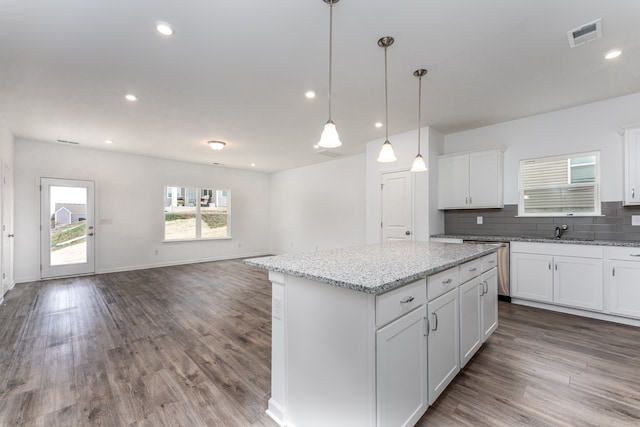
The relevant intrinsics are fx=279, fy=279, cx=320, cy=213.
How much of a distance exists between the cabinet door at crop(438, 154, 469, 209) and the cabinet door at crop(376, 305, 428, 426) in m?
3.41

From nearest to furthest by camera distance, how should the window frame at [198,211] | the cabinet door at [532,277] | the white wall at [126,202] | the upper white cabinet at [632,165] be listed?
the upper white cabinet at [632,165] → the cabinet door at [532,277] → the white wall at [126,202] → the window frame at [198,211]

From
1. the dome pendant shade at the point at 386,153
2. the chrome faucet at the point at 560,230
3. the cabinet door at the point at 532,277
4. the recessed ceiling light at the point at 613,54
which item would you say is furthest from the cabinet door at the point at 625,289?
the dome pendant shade at the point at 386,153

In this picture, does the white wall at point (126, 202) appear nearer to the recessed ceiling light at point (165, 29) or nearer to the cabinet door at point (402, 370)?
the recessed ceiling light at point (165, 29)

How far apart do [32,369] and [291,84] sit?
3.51 meters

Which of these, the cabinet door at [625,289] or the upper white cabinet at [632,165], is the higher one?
the upper white cabinet at [632,165]

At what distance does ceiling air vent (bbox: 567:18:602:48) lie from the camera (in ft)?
7.09

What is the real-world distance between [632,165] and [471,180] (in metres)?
1.71

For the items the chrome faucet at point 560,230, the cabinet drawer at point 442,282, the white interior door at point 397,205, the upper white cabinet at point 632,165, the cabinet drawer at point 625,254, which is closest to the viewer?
the cabinet drawer at point 442,282

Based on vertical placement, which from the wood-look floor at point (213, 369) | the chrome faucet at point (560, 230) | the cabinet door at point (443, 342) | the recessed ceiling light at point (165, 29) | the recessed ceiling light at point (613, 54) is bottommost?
the wood-look floor at point (213, 369)

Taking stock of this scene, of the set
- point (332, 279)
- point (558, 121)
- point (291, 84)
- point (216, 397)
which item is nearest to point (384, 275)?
point (332, 279)

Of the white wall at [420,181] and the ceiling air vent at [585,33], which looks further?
the white wall at [420,181]

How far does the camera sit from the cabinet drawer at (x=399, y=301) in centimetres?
133

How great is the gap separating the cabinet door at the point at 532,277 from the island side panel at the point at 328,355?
3510mm

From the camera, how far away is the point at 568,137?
3.82 meters
